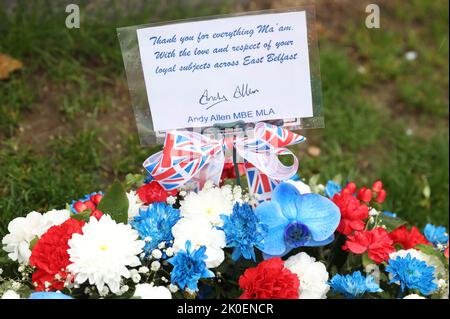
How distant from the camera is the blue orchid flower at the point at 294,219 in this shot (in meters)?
1.26

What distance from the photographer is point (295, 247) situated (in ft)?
4.25

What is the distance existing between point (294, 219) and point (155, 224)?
0.95 feet

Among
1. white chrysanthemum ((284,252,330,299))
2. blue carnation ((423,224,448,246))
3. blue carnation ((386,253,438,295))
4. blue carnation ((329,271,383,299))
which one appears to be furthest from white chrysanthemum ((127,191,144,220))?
blue carnation ((423,224,448,246))

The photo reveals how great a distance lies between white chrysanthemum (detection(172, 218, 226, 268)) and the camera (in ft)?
3.85

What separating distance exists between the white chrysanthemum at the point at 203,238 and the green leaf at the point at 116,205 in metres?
0.12

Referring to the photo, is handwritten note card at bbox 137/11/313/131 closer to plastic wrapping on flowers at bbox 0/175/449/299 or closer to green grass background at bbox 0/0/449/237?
plastic wrapping on flowers at bbox 0/175/449/299

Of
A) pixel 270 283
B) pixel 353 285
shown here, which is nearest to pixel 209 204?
pixel 270 283

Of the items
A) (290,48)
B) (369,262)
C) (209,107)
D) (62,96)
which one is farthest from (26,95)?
(369,262)

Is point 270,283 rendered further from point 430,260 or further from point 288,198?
point 430,260

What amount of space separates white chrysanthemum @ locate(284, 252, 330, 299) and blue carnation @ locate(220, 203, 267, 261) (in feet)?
0.37
